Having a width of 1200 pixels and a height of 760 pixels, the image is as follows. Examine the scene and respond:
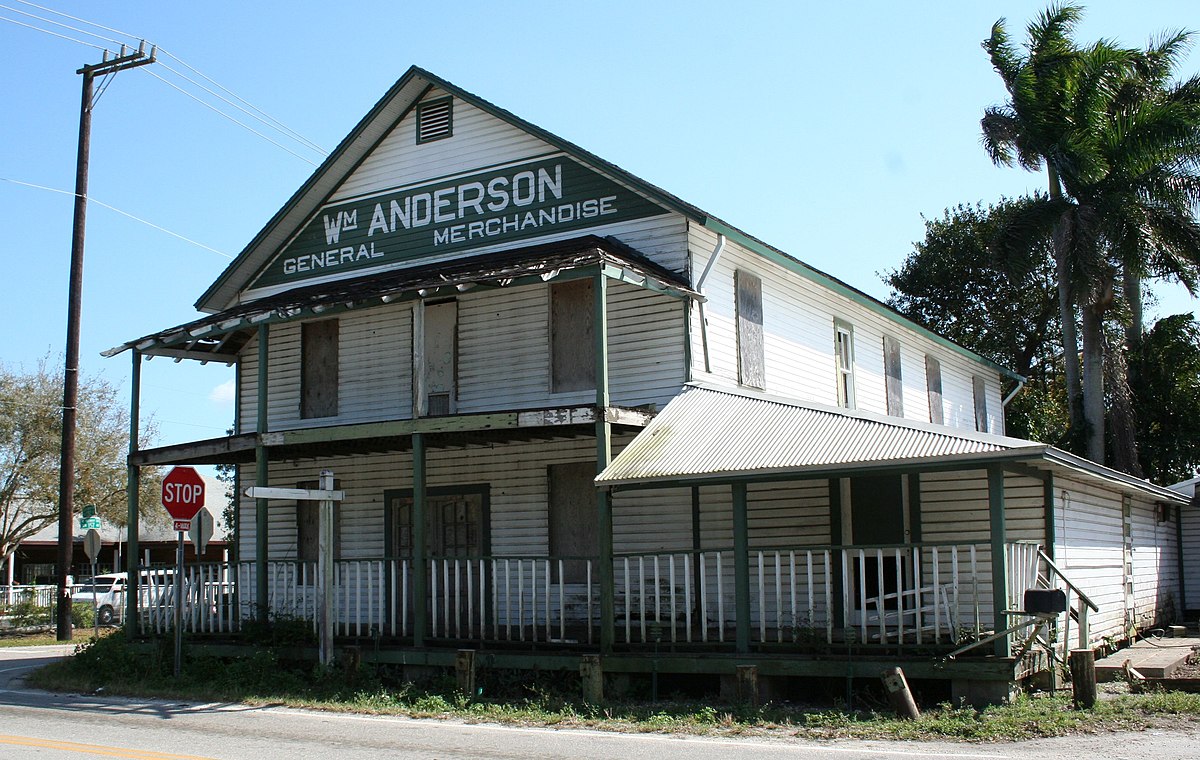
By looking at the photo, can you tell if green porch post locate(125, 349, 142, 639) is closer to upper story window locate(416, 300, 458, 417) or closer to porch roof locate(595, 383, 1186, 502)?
upper story window locate(416, 300, 458, 417)

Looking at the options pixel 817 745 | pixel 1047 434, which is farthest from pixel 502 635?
pixel 1047 434

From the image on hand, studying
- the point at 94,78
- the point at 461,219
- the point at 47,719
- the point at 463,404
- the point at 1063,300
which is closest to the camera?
the point at 47,719

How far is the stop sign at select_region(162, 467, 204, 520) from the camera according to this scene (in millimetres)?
15609

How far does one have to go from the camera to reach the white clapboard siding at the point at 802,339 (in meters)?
16.7

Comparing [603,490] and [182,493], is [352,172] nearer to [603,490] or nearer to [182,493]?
[182,493]

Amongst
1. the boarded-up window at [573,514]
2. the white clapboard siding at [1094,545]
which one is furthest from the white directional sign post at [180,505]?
the white clapboard siding at [1094,545]

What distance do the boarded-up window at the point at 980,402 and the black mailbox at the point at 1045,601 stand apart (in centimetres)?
1806

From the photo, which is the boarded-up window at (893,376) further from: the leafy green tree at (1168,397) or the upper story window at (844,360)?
the leafy green tree at (1168,397)

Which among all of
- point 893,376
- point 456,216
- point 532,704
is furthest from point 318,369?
point 893,376

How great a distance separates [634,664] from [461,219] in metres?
8.34

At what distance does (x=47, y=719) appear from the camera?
12.9 m

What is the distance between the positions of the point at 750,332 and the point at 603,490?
15.6 ft

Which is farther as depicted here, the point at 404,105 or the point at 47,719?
the point at 404,105

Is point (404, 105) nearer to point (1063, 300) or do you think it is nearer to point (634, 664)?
point (634, 664)
